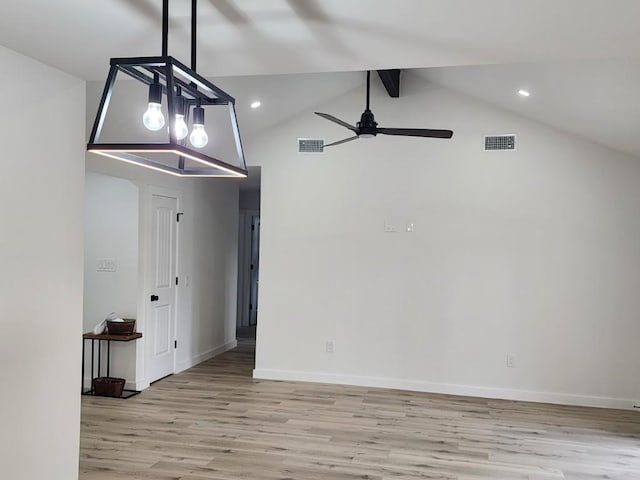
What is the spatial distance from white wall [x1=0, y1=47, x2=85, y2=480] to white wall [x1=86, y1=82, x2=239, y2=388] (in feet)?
8.18

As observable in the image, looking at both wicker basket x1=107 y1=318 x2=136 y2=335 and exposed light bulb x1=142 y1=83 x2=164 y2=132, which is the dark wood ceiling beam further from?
exposed light bulb x1=142 y1=83 x2=164 y2=132

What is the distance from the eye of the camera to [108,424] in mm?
4688

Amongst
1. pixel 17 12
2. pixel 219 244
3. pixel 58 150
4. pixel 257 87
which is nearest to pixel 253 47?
pixel 17 12

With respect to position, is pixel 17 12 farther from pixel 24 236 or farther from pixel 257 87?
pixel 257 87

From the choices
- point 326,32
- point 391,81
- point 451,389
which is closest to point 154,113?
point 326,32

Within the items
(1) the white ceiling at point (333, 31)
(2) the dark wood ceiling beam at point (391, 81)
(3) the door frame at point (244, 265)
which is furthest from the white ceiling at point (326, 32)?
(3) the door frame at point (244, 265)

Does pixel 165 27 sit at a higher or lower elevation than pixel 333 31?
lower

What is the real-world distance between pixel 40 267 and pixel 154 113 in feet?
4.68

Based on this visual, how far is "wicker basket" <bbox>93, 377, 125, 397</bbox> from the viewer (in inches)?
214

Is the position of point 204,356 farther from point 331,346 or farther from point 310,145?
point 310,145

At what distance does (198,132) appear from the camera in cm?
203

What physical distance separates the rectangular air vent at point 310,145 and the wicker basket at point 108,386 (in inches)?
122

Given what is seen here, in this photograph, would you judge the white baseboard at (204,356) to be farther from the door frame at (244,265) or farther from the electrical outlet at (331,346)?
the door frame at (244,265)

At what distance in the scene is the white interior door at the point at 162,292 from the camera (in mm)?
5992
